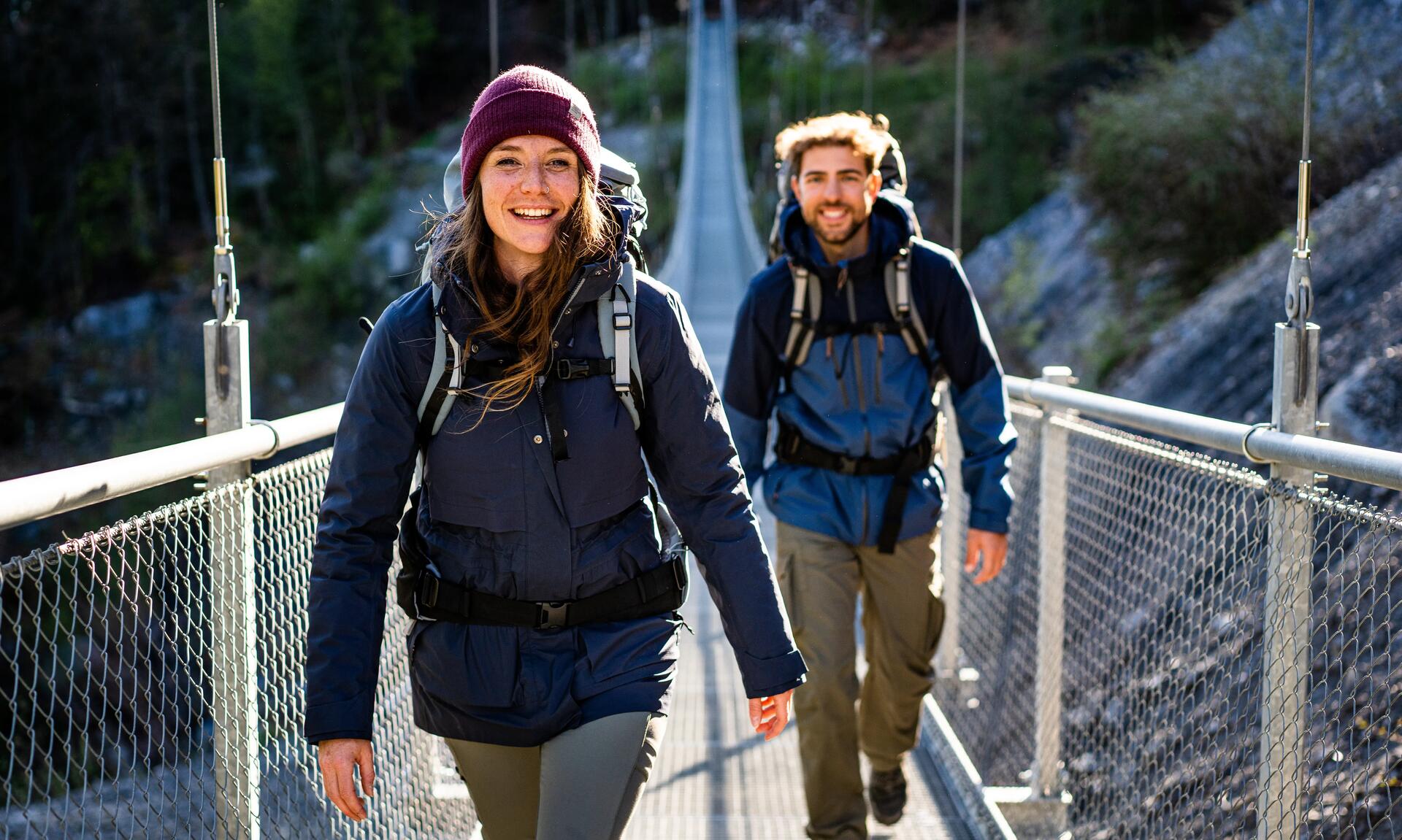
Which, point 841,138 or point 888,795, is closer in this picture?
point 841,138

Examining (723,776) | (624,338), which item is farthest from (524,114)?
(723,776)

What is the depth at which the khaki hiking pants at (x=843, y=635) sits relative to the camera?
2.92 meters

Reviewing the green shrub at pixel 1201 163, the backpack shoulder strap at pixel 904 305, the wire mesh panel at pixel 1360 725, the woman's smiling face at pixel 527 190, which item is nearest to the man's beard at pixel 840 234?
the backpack shoulder strap at pixel 904 305

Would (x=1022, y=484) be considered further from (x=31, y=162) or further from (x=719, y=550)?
(x=31, y=162)

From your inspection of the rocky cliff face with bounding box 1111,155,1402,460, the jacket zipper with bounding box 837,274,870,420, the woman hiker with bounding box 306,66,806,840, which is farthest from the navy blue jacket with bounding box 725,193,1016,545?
the rocky cliff face with bounding box 1111,155,1402,460

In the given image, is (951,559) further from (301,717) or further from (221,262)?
(221,262)

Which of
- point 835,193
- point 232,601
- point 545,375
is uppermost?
point 835,193

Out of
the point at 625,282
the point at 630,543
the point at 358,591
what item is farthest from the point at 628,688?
the point at 625,282

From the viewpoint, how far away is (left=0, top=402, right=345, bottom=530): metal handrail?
1.28 metres

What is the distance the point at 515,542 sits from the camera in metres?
1.72

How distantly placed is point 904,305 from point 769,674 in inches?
51.5

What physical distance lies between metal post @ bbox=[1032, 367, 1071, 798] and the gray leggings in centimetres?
149

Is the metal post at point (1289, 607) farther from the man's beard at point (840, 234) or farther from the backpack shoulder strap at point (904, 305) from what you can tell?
the man's beard at point (840, 234)

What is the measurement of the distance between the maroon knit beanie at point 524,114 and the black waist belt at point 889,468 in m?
1.26
